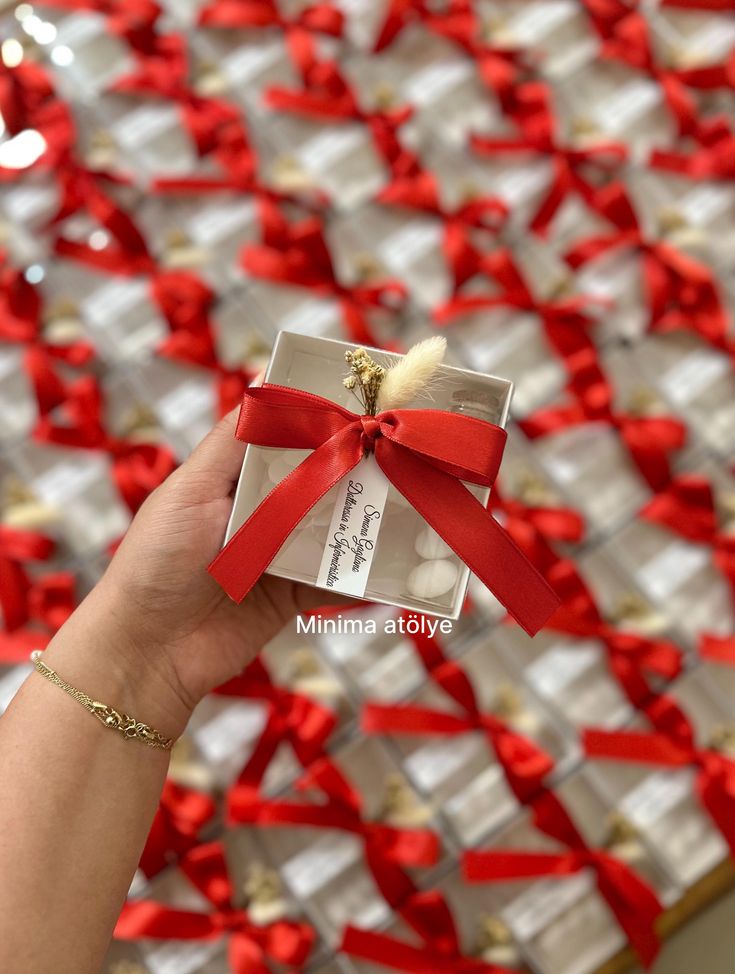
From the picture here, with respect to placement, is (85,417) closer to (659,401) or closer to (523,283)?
(523,283)

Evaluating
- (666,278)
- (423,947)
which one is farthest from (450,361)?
(423,947)

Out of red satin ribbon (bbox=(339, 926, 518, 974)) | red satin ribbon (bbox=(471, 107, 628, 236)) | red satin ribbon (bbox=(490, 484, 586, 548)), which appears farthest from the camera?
red satin ribbon (bbox=(471, 107, 628, 236))

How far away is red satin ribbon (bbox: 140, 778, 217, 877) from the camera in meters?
0.91

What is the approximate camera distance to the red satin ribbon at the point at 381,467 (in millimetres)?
627

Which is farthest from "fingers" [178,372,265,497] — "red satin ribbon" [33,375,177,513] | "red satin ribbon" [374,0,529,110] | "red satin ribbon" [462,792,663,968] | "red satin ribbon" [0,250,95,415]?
"red satin ribbon" [374,0,529,110]

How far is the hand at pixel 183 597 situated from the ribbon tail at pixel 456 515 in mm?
160

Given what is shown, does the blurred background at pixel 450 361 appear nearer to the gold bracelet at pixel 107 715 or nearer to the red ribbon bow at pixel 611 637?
the red ribbon bow at pixel 611 637

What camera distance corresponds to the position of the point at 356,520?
65 centimetres

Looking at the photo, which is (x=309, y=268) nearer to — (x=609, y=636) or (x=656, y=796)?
(x=609, y=636)

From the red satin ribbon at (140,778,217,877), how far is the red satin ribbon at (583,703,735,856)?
1.37 ft

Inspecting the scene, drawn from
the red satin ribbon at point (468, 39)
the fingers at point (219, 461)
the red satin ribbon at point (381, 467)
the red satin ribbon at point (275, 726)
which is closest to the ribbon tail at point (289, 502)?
the red satin ribbon at point (381, 467)

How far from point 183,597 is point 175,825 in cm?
31

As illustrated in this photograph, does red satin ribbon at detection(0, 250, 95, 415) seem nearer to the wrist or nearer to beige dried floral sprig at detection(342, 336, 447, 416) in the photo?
the wrist

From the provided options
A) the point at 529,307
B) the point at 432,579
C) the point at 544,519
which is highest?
the point at 432,579
